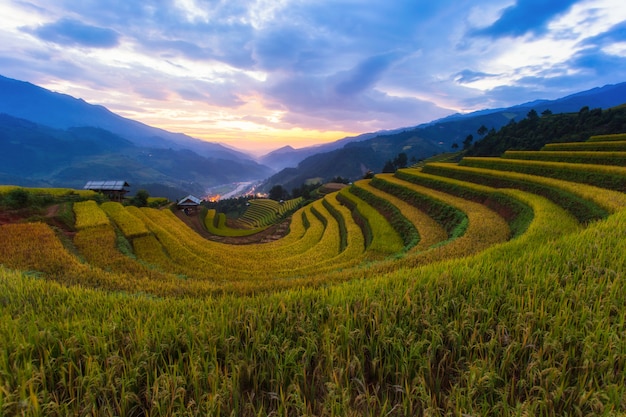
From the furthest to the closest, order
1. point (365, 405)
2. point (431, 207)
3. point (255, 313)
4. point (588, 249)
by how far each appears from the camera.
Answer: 1. point (431, 207)
2. point (588, 249)
3. point (255, 313)
4. point (365, 405)

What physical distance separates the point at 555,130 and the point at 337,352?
6789 centimetres

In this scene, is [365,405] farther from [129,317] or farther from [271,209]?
[271,209]

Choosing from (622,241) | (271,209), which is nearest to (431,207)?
(622,241)

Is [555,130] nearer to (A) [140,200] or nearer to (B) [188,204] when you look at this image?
(B) [188,204]

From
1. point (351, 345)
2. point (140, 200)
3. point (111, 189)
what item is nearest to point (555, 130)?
point (351, 345)

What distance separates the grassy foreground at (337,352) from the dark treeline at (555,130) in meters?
54.4

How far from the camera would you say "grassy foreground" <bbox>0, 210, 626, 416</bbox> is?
1.93 metres

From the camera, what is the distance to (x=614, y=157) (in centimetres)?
1559

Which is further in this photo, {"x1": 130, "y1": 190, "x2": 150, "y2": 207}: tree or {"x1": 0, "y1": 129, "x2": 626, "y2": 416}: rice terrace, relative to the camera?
{"x1": 130, "y1": 190, "x2": 150, "y2": 207}: tree

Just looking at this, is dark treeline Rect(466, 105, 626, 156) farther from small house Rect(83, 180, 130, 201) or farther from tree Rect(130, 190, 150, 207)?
small house Rect(83, 180, 130, 201)

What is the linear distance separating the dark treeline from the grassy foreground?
178 feet

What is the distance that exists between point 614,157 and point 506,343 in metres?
21.8

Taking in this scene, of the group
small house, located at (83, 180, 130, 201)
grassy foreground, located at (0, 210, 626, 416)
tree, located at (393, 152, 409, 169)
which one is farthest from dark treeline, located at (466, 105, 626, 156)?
small house, located at (83, 180, 130, 201)

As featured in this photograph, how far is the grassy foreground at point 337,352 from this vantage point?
6.34 ft
